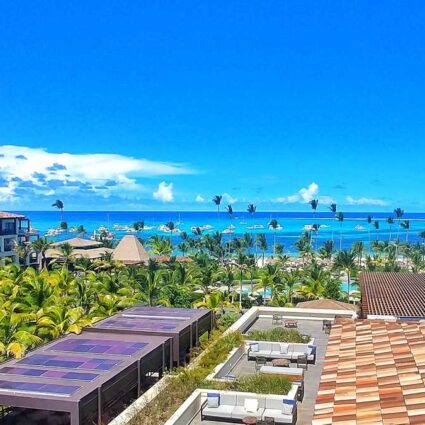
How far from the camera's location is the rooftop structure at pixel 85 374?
13844 millimetres

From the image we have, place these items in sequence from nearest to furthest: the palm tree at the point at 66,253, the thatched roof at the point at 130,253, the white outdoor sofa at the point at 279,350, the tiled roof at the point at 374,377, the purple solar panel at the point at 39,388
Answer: the tiled roof at the point at 374,377 → the purple solar panel at the point at 39,388 → the white outdoor sofa at the point at 279,350 → the thatched roof at the point at 130,253 → the palm tree at the point at 66,253

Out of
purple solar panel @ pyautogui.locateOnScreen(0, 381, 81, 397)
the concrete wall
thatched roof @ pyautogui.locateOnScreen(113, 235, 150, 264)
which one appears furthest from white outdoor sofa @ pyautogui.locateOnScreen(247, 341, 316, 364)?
thatched roof @ pyautogui.locateOnScreen(113, 235, 150, 264)

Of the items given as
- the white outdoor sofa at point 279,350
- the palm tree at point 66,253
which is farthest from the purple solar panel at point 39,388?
the palm tree at point 66,253

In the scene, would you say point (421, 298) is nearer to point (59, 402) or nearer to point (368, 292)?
point (368, 292)

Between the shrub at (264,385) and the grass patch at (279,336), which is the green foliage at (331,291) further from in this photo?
the shrub at (264,385)

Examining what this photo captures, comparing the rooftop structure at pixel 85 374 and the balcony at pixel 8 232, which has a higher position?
the balcony at pixel 8 232

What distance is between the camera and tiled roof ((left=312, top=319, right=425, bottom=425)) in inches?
327

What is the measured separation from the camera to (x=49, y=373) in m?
15.7

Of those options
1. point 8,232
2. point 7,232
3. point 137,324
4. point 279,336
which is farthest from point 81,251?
point 279,336

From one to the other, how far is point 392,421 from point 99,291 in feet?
101

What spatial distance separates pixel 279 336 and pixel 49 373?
10.9 metres

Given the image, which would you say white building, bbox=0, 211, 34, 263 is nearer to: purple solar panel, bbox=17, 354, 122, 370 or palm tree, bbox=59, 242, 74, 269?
palm tree, bbox=59, 242, 74, 269

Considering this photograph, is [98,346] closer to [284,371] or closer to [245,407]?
[284,371]

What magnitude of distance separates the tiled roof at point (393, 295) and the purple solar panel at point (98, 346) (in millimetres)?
8490
